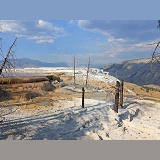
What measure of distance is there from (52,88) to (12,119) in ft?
57.1

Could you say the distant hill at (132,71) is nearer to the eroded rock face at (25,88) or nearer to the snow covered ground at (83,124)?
the eroded rock face at (25,88)

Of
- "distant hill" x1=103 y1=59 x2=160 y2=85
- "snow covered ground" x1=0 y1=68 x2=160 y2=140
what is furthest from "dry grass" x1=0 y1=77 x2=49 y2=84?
"distant hill" x1=103 y1=59 x2=160 y2=85

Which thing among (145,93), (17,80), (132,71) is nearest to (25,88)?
(17,80)

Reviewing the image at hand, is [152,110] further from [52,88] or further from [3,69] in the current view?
[3,69]

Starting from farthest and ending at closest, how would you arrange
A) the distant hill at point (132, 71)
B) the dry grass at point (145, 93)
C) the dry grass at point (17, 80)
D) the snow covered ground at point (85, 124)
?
the distant hill at point (132, 71), the dry grass at point (145, 93), the dry grass at point (17, 80), the snow covered ground at point (85, 124)

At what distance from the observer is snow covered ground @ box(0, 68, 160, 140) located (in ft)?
47.6

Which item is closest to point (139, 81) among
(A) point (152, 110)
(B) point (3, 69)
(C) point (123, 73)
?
(C) point (123, 73)

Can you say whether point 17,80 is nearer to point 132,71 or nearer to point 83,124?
point 83,124

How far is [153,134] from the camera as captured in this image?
1596 cm

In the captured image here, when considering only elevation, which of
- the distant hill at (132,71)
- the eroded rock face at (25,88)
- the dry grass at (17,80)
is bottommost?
the distant hill at (132,71)

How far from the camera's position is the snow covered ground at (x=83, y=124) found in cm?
1452

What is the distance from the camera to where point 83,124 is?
17.1m

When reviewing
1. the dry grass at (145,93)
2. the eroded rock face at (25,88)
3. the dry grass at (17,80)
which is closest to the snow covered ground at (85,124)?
the eroded rock face at (25,88)

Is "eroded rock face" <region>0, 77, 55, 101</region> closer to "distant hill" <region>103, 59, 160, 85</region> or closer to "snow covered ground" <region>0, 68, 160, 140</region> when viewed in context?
"snow covered ground" <region>0, 68, 160, 140</region>
